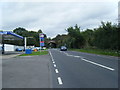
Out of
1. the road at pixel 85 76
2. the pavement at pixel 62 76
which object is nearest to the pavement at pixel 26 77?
the pavement at pixel 62 76

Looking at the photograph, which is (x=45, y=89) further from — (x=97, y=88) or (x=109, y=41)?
(x=109, y=41)

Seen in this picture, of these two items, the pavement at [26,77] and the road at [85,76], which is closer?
the road at [85,76]

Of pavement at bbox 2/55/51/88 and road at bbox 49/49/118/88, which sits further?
pavement at bbox 2/55/51/88

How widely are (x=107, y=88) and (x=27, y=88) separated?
3.12 metres

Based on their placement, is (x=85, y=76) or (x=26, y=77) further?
(x=26, y=77)

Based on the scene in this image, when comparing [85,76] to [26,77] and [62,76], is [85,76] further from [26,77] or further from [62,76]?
[26,77]

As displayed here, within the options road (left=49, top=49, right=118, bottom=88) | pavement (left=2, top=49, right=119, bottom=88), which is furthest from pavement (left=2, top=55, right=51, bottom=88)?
road (left=49, top=49, right=118, bottom=88)

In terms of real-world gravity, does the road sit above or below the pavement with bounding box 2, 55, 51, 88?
above

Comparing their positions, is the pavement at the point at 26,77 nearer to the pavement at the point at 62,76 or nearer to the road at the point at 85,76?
the pavement at the point at 62,76

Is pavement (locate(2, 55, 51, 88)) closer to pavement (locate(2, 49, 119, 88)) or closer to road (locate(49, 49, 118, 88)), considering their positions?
pavement (locate(2, 49, 119, 88))

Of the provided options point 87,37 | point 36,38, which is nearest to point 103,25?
point 87,37

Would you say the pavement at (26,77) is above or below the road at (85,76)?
below

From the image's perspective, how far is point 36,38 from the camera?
121 m

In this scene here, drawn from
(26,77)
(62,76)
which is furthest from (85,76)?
(26,77)
